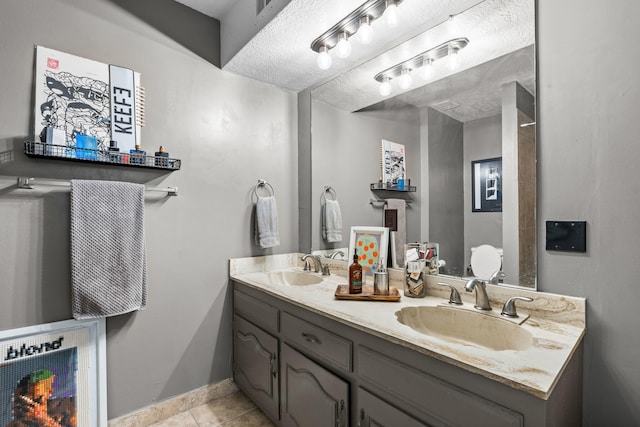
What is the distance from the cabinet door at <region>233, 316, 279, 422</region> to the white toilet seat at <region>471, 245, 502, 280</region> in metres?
1.09

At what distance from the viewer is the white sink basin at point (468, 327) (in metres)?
1.12

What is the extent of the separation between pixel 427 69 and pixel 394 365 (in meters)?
1.46

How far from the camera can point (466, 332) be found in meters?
1.27

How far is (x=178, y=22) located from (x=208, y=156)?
834mm

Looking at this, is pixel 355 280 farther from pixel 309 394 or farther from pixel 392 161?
pixel 392 161

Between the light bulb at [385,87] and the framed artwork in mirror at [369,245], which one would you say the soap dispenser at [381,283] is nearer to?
the framed artwork in mirror at [369,245]

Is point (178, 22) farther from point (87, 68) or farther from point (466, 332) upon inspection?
point (466, 332)

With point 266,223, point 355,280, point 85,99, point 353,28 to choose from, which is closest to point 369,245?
point 355,280

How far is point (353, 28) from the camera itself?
5.20ft

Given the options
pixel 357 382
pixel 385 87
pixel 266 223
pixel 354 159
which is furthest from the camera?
pixel 266 223

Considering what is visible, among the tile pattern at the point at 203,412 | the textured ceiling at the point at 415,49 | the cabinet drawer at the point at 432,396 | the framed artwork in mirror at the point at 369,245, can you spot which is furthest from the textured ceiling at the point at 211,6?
the tile pattern at the point at 203,412

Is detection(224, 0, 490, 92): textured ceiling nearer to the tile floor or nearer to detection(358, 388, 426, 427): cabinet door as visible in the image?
detection(358, 388, 426, 427): cabinet door

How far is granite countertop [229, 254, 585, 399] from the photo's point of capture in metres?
0.80

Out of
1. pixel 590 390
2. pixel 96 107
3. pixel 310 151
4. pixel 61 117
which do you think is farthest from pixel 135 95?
pixel 590 390
